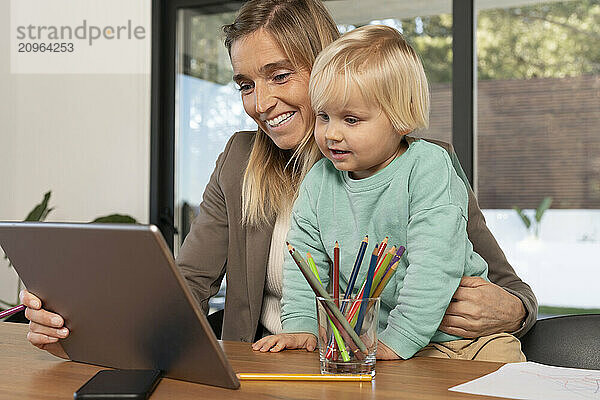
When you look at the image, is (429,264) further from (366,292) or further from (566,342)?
(566,342)

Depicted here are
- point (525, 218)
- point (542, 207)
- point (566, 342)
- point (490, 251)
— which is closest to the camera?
point (566, 342)

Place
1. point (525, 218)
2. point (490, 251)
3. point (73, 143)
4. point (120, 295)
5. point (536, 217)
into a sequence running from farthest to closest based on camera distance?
point (536, 217) < point (525, 218) < point (73, 143) < point (490, 251) < point (120, 295)

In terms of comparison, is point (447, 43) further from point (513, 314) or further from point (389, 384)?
point (389, 384)

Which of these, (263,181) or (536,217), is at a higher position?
(263,181)

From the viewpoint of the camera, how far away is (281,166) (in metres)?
1.78

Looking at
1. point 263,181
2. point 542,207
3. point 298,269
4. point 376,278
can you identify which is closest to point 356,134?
point 298,269

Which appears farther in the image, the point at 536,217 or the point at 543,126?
the point at 543,126

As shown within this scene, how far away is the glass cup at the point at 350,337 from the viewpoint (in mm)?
972

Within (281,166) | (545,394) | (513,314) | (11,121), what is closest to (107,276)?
(545,394)

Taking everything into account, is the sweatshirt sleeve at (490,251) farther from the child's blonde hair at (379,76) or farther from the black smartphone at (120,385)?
the black smartphone at (120,385)

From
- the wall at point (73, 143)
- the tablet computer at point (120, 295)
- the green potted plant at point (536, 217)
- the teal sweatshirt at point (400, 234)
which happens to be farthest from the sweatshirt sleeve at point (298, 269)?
the green potted plant at point (536, 217)

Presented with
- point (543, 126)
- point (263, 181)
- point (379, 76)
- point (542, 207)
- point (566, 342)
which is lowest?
point (566, 342)

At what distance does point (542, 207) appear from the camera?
20.8 ft

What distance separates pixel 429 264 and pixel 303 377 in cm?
29
